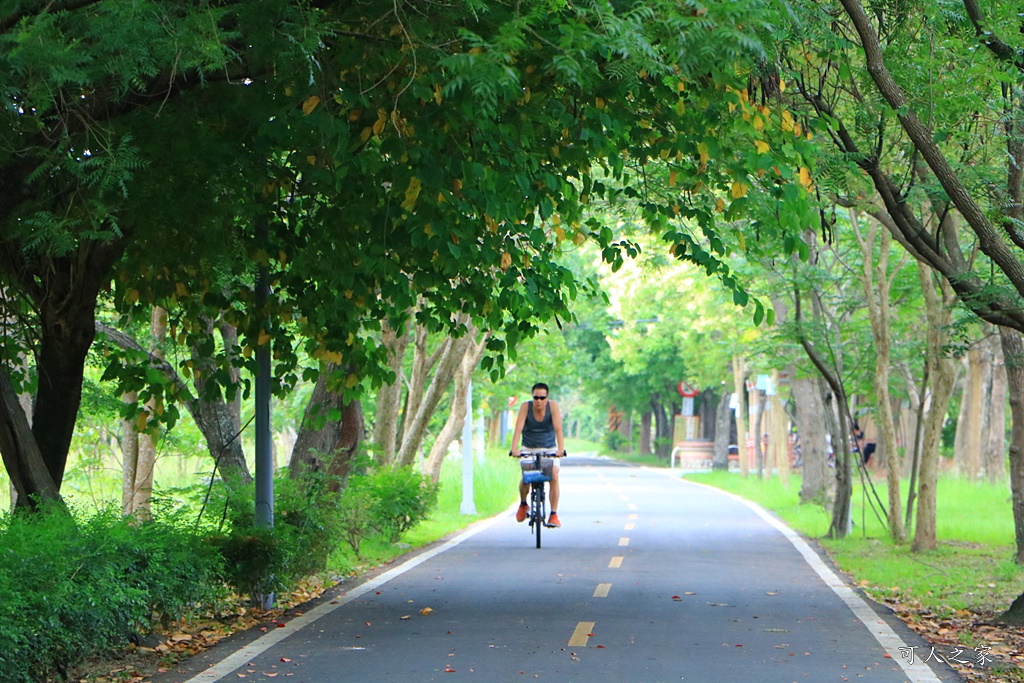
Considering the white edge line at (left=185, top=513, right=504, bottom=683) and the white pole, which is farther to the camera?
the white pole

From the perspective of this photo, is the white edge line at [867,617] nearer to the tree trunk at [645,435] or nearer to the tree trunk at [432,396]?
the tree trunk at [432,396]

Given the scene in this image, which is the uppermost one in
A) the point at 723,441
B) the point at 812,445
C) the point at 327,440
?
the point at 723,441

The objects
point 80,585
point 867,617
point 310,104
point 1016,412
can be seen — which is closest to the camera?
point 80,585

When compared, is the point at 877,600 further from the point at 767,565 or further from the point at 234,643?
the point at 234,643

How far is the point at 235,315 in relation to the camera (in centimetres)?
1176

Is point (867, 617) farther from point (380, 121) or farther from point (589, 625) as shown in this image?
point (380, 121)

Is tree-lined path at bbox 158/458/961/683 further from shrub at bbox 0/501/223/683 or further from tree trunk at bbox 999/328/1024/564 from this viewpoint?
tree trunk at bbox 999/328/1024/564

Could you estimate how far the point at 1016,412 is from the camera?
1531cm

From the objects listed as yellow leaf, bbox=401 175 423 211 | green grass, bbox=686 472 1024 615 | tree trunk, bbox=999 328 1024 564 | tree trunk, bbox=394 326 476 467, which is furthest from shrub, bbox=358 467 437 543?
yellow leaf, bbox=401 175 423 211

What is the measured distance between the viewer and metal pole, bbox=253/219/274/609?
11.7 metres

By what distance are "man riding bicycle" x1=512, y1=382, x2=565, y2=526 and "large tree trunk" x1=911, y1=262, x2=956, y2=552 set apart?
4.98 meters

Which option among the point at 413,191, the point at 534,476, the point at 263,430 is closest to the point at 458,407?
the point at 534,476

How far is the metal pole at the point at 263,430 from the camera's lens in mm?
11719

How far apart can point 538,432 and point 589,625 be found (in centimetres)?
624
